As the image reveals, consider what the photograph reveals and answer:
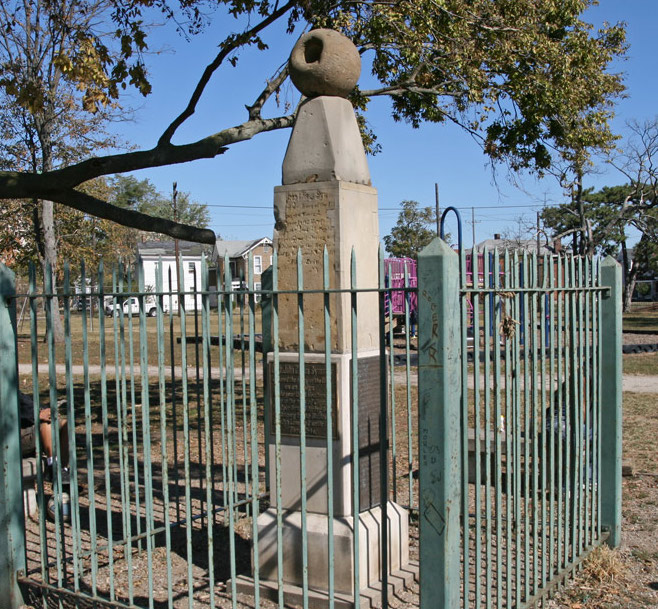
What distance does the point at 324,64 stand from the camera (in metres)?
4.96

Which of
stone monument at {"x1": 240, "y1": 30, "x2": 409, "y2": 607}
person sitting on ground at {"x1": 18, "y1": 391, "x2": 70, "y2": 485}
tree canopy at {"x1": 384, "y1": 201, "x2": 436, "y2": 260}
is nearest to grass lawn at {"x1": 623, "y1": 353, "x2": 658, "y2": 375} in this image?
person sitting on ground at {"x1": 18, "y1": 391, "x2": 70, "y2": 485}

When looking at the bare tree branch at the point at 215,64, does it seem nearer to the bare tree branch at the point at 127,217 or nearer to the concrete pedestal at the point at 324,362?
the bare tree branch at the point at 127,217

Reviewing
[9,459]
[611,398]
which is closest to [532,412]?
[611,398]

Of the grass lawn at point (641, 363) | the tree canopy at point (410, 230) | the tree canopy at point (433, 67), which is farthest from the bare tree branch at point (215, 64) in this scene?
the tree canopy at point (410, 230)

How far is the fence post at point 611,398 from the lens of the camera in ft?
18.4

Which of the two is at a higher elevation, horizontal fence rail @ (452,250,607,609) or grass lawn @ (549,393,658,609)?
horizontal fence rail @ (452,250,607,609)

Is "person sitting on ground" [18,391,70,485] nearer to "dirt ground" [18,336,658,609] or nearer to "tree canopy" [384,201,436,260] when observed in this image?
"dirt ground" [18,336,658,609]

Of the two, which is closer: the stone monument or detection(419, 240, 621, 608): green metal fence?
detection(419, 240, 621, 608): green metal fence

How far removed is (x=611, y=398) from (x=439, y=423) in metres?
2.76

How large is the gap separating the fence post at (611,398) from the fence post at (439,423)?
2.63 metres

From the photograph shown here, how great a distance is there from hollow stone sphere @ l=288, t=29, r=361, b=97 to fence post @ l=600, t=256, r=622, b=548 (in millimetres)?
2397

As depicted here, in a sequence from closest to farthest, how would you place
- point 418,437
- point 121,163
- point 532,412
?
point 418,437 → point 532,412 → point 121,163

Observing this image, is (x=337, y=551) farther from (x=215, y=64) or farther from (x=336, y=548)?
(x=215, y=64)

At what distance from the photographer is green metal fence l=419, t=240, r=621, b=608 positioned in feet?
11.1
